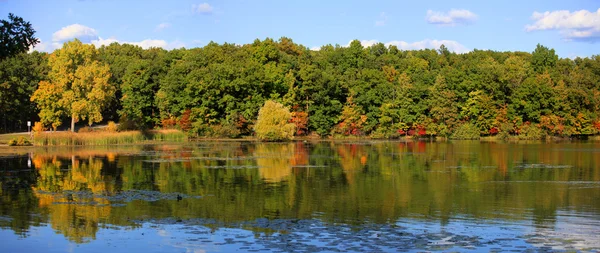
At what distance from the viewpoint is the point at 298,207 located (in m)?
20.3

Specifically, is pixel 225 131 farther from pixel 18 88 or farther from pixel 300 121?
pixel 18 88

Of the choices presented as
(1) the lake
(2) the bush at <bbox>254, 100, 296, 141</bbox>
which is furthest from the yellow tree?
(1) the lake

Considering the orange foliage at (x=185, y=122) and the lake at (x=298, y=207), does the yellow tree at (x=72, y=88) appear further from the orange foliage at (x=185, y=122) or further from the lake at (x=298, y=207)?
the lake at (x=298, y=207)

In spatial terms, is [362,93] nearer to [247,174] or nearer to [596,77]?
[596,77]

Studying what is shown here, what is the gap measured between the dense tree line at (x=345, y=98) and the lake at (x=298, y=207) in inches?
1510

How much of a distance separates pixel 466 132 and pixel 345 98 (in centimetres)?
1598

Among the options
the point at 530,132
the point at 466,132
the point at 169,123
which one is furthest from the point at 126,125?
the point at 530,132

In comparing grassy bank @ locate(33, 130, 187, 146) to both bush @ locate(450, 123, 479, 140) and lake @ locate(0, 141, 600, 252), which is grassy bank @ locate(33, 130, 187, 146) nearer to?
lake @ locate(0, 141, 600, 252)

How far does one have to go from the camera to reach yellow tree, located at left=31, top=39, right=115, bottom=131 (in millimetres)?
63219

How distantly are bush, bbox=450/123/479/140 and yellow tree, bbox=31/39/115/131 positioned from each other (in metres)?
39.5

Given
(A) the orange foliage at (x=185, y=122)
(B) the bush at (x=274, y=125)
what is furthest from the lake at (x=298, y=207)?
(A) the orange foliage at (x=185, y=122)

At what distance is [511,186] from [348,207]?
8.89m

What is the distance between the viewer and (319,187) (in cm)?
2558

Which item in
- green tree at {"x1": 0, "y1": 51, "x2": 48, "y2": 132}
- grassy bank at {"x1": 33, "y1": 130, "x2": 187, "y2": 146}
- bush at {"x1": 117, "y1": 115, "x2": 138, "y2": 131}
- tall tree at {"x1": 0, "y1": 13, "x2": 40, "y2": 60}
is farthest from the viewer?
bush at {"x1": 117, "y1": 115, "x2": 138, "y2": 131}
